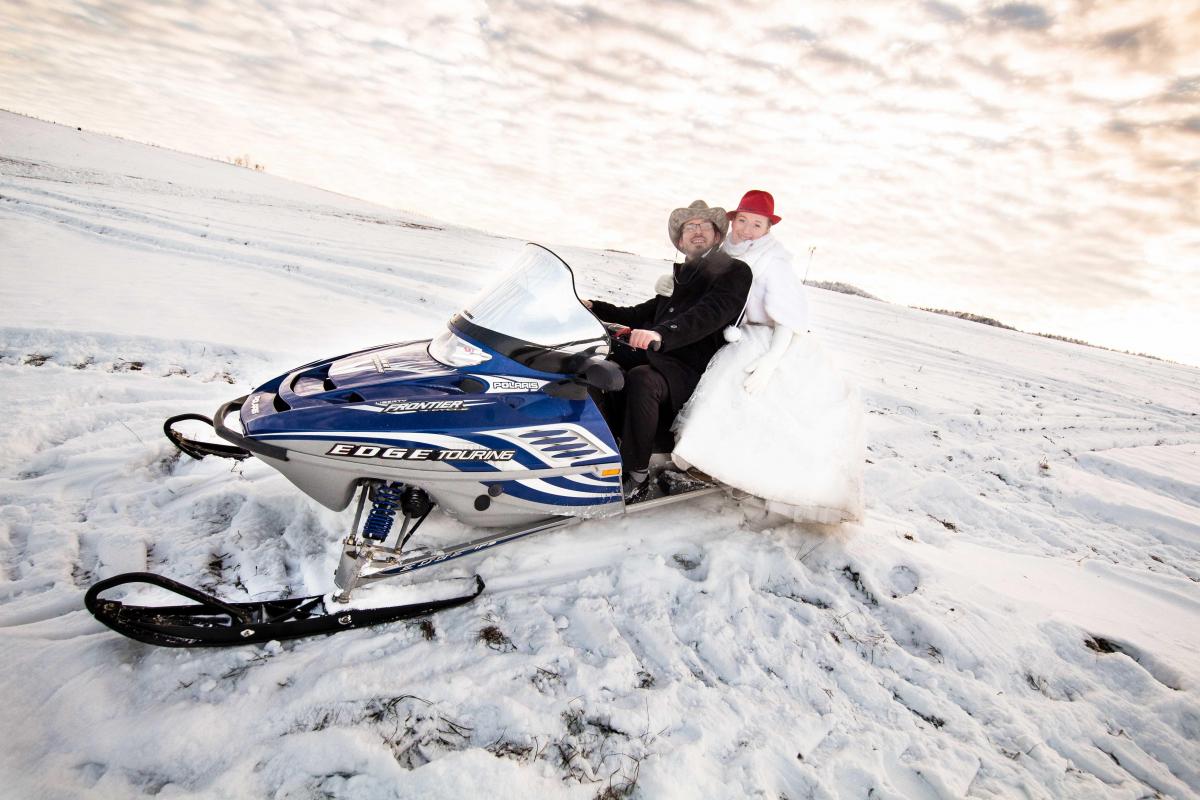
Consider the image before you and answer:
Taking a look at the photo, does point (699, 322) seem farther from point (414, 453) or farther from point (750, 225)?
point (414, 453)

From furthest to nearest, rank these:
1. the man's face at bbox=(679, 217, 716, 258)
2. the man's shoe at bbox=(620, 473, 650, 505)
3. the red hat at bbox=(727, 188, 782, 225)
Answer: the man's face at bbox=(679, 217, 716, 258)
the red hat at bbox=(727, 188, 782, 225)
the man's shoe at bbox=(620, 473, 650, 505)

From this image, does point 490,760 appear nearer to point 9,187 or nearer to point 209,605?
point 209,605

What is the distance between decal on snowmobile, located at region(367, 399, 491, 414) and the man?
36.8 inches

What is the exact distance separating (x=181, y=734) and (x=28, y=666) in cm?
68

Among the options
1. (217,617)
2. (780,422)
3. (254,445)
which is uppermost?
(780,422)

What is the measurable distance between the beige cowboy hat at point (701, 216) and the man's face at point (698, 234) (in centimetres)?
4

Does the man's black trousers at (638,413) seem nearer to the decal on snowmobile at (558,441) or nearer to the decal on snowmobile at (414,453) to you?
the decal on snowmobile at (558,441)

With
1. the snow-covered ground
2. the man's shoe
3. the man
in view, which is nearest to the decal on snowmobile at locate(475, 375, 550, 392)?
the man

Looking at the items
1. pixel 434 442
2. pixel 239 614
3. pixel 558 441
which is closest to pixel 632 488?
pixel 558 441

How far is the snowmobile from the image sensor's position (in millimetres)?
2361

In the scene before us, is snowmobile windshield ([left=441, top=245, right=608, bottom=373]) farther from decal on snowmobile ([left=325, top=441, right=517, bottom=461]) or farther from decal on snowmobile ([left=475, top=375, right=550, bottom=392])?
decal on snowmobile ([left=325, top=441, right=517, bottom=461])

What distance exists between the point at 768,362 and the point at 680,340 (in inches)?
23.5

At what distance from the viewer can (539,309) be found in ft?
9.66

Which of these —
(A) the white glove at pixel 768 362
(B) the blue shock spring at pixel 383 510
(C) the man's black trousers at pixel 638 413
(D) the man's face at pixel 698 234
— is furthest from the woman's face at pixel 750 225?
(B) the blue shock spring at pixel 383 510
